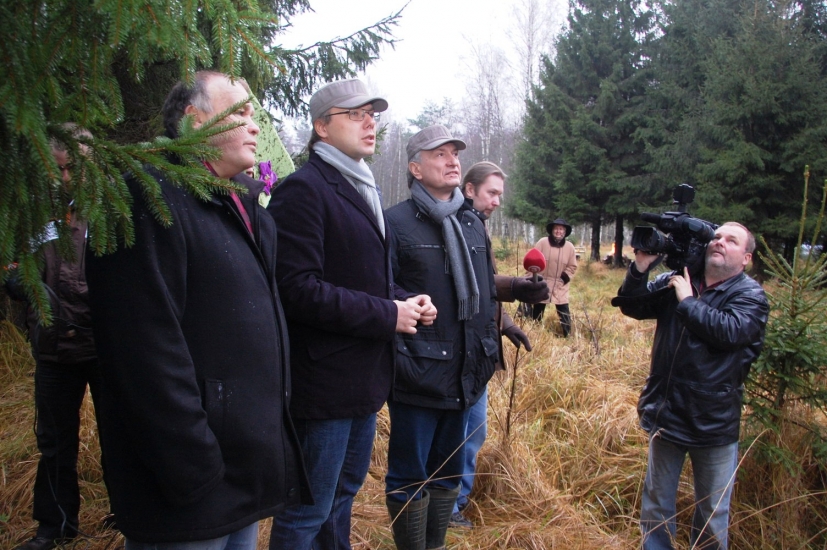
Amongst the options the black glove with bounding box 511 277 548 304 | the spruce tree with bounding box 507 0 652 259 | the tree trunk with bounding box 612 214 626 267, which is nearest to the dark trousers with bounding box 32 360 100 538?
the black glove with bounding box 511 277 548 304

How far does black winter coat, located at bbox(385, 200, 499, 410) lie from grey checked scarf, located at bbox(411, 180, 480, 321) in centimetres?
3

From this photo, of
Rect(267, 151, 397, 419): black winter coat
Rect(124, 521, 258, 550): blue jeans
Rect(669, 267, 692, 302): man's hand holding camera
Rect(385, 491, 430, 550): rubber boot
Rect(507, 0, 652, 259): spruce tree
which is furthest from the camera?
Rect(507, 0, 652, 259): spruce tree

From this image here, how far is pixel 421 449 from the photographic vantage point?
239cm

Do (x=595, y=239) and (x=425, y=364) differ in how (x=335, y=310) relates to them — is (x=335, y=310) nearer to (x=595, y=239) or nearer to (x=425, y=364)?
(x=425, y=364)

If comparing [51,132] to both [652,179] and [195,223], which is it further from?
[652,179]

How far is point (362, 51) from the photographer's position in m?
5.78

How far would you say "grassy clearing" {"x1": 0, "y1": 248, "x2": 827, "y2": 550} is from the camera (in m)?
2.83

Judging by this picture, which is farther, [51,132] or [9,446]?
[9,446]

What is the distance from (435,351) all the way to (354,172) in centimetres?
79

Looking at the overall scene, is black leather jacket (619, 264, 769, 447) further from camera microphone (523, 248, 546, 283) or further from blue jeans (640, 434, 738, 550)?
camera microphone (523, 248, 546, 283)

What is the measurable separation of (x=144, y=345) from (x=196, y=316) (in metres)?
0.17

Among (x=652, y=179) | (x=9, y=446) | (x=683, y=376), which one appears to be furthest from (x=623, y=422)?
(x=652, y=179)

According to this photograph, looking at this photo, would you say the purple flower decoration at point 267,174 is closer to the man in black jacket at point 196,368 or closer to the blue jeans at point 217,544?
the man in black jacket at point 196,368

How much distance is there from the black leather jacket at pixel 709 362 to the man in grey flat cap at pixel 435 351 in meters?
0.86
